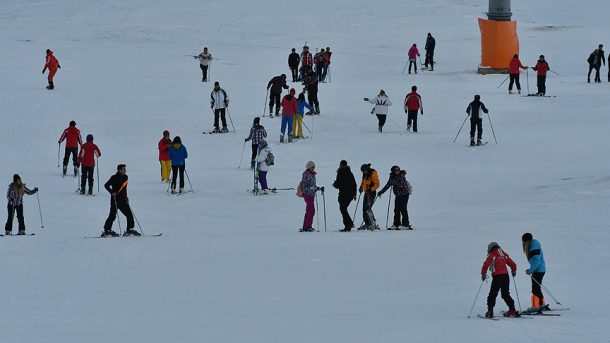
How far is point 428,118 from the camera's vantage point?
3047cm

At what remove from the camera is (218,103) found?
91.8 feet

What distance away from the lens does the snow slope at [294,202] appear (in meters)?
13.2

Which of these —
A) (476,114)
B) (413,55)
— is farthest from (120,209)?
(413,55)

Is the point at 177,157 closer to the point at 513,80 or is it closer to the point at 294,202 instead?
the point at 294,202

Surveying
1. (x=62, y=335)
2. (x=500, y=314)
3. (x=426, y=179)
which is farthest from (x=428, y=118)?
(x=62, y=335)

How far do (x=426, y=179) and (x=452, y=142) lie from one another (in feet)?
13.1

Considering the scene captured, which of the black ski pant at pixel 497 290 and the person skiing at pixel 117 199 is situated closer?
the black ski pant at pixel 497 290

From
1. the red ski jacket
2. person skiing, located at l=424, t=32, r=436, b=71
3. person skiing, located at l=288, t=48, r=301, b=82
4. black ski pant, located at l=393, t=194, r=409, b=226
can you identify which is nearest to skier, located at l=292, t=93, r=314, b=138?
person skiing, located at l=288, t=48, r=301, b=82

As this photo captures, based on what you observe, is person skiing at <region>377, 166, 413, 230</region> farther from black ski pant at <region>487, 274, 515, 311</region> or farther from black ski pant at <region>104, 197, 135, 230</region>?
black ski pant at <region>487, 274, 515, 311</region>

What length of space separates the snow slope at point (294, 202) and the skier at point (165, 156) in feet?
1.83

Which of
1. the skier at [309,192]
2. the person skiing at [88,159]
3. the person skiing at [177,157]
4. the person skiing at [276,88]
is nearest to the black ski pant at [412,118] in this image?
the person skiing at [276,88]

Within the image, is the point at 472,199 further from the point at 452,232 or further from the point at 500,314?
the point at 500,314

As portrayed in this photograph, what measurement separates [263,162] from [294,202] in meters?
0.93

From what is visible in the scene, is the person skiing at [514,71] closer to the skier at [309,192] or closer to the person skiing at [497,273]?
the skier at [309,192]
